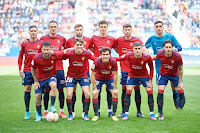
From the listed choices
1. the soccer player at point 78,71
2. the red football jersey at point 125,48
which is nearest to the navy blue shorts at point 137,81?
the red football jersey at point 125,48

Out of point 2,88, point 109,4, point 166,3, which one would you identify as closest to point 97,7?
point 109,4

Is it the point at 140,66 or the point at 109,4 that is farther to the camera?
the point at 109,4

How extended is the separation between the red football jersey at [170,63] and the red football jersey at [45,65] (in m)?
2.33

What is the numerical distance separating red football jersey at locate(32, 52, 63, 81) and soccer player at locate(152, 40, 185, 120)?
2.28 metres

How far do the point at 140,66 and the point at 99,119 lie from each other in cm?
152

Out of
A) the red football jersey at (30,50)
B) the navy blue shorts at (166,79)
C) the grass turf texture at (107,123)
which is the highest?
the red football jersey at (30,50)

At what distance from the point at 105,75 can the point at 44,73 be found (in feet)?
4.58

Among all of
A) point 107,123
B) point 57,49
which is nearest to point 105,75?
point 107,123

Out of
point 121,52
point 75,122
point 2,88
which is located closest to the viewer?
point 75,122

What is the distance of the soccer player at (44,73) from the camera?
704cm

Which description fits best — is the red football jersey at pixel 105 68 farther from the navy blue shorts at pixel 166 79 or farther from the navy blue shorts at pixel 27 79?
the navy blue shorts at pixel 27 79

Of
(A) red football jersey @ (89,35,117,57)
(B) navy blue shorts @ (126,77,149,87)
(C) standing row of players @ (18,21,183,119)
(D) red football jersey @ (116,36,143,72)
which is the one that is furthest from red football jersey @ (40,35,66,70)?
(B) navy blue shorts @ (126,77,149,87)

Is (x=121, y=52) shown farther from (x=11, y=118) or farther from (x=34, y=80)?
(x=11, y=118)

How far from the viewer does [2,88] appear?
43.3ft
